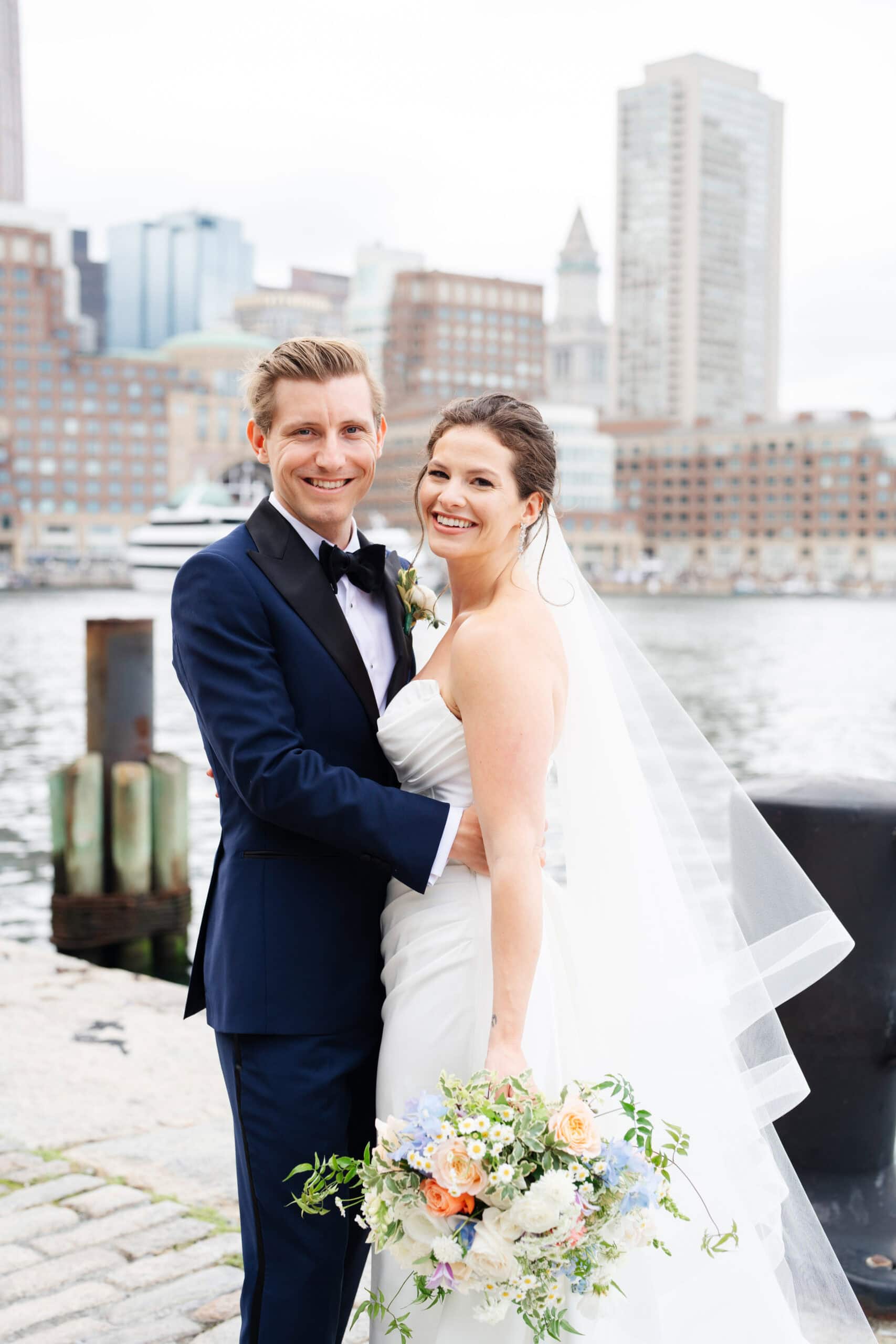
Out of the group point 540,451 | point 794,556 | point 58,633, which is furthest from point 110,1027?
point 794,556

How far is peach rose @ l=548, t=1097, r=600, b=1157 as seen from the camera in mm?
1995

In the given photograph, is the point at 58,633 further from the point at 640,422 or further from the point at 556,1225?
the point at 640,422

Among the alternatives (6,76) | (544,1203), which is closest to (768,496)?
(6,76)

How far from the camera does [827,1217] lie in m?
3.47

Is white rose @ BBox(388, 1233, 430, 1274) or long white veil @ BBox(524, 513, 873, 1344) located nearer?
white rose @ BBox(388, 1233, 430, 1274)

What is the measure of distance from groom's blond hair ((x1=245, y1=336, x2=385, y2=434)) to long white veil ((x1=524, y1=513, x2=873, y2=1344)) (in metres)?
0.54

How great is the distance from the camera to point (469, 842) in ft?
7.65

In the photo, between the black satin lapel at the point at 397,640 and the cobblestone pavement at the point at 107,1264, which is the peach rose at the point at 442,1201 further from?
the cobblestone pavement at the point at 107,1264

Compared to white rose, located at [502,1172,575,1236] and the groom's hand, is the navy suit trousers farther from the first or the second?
white rose, located at [502,1172,575,1236]

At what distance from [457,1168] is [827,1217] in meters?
1.92

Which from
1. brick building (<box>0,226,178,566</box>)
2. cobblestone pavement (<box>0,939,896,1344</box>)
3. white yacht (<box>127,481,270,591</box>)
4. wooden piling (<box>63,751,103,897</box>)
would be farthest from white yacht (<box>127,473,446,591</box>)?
cobblestone pavement (<box>0,939,896,1344</box>)

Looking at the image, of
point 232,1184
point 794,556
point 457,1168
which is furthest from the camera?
point 794,556

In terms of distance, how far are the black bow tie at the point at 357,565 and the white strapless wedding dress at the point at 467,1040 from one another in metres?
0.24

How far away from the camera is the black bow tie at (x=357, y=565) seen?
2510mm
